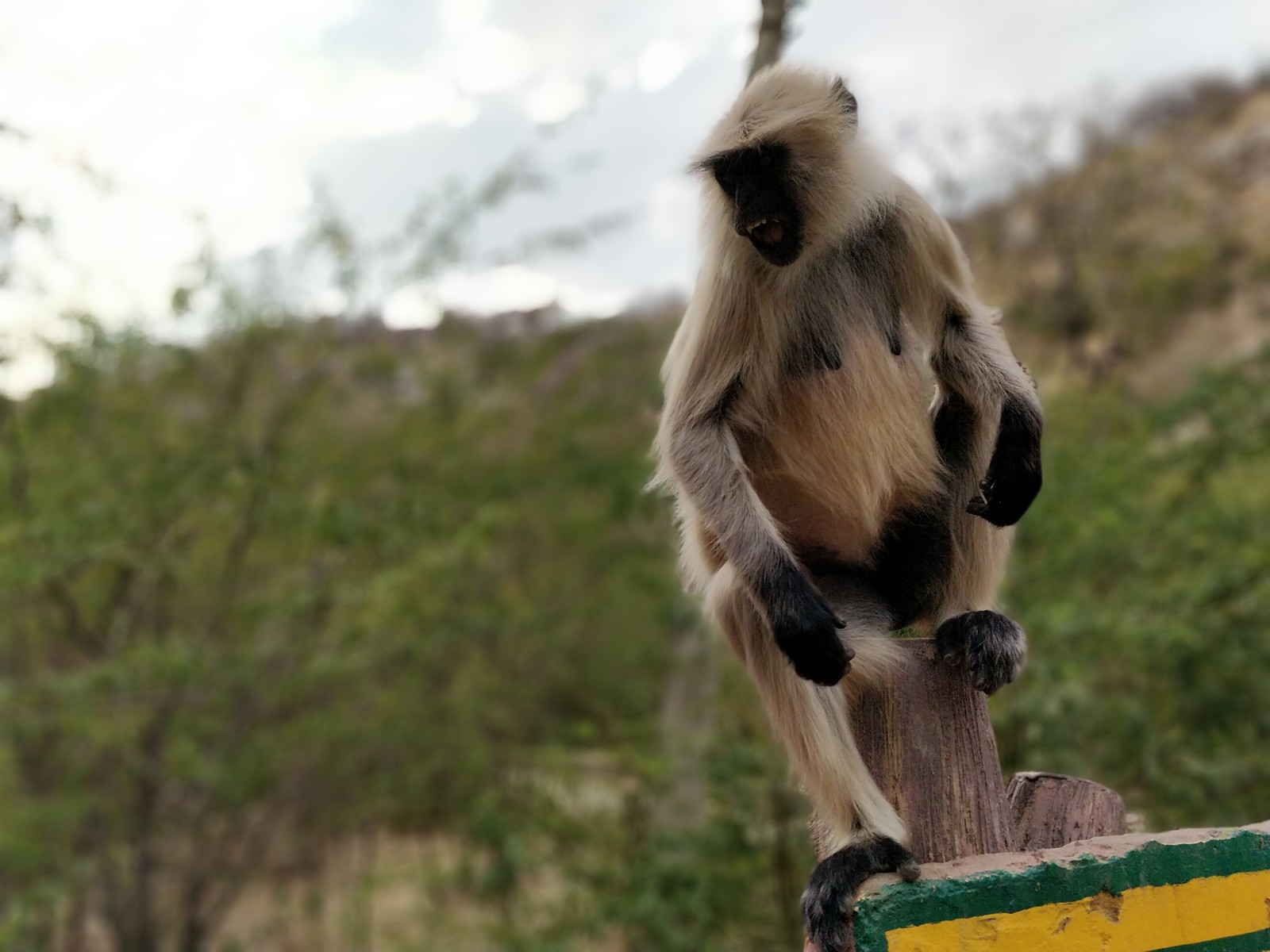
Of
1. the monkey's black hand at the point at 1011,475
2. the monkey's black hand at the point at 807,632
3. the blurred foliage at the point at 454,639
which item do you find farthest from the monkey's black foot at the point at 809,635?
the blurred foliage at the point at 454,639

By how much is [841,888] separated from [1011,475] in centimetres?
91

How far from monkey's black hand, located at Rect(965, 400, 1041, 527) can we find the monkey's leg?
1.23 ft

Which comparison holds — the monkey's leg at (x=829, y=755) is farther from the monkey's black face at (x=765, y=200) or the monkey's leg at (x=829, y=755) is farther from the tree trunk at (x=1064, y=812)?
the monkey's black face at (x=765, y=200)

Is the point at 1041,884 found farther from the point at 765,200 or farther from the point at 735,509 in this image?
the point at 765,200

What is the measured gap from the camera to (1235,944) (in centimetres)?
201

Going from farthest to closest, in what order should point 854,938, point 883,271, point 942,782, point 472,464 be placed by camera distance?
point 472,464
point 883,271
point 942,782
point 854,938

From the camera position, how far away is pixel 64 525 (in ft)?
20.3

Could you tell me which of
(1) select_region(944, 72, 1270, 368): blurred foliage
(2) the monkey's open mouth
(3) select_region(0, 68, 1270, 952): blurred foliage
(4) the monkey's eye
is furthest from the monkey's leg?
(1) select_region(944, 72, 1270, 368): blurred foliage

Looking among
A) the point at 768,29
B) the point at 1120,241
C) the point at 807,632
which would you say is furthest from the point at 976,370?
the point at 1120,241

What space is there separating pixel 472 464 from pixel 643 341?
1.91 meters

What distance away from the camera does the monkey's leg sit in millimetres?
2117

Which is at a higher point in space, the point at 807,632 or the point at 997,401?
the point at 997,401

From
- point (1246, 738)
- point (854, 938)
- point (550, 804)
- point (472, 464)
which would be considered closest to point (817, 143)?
point (854, 938)

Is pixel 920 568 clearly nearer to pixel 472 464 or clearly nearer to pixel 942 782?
pixel 942 782
